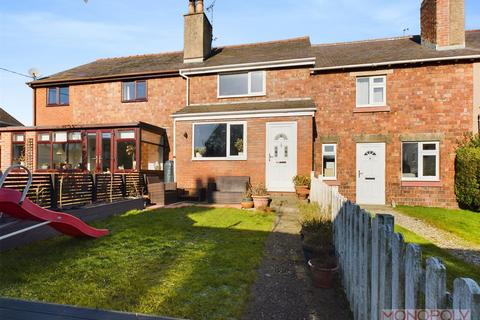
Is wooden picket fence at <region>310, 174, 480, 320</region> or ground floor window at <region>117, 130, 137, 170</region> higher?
ground floor window at <region>117, 130, 137, 170</region>

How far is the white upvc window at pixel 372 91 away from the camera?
41.9ft

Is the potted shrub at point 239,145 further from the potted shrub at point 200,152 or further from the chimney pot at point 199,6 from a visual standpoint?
the chimney pot at point 199,6

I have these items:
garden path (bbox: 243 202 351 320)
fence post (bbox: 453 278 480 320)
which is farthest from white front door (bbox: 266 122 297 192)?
fence post (bbox: 453 278 480 320)

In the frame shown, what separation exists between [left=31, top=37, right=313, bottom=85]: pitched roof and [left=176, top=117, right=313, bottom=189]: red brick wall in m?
3.95

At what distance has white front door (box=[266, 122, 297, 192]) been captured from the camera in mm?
12258

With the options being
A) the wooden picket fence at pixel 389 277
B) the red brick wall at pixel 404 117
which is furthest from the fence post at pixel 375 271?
the red brick wall at pixel 404 117

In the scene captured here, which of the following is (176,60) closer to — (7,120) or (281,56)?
(281,56)

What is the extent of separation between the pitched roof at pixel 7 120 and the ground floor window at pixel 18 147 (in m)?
15.7

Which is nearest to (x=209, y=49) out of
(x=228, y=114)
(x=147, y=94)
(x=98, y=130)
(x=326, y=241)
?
(x=147, y=94)

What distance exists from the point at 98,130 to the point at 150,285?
12.8 metres

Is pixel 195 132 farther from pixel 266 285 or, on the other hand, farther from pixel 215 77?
pixel 266 285

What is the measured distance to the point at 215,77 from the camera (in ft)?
49.0

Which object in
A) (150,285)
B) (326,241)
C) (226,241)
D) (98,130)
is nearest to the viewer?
(150,285)

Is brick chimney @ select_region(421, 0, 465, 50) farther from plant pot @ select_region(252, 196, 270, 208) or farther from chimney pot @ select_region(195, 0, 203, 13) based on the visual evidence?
chimney pot @ select_region(195, 0, 203, 13)
